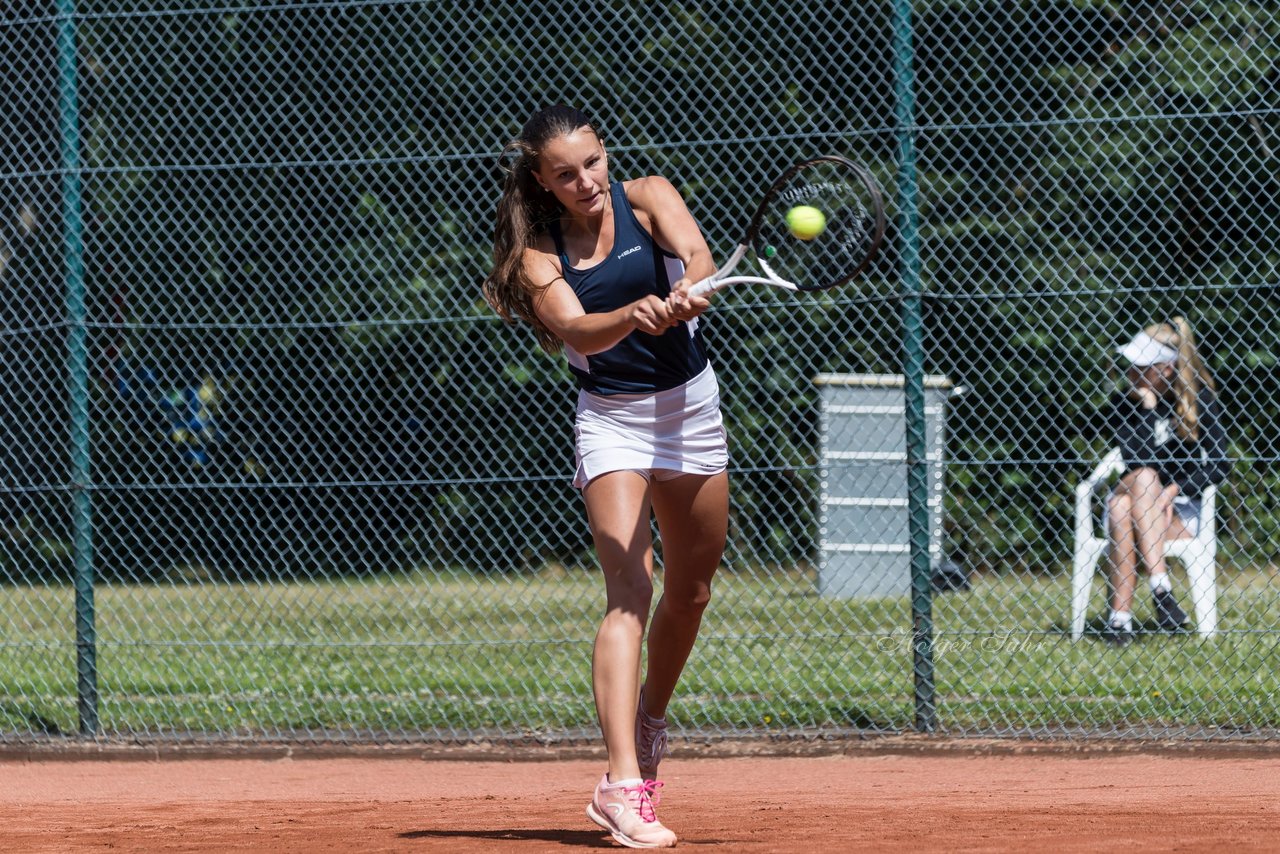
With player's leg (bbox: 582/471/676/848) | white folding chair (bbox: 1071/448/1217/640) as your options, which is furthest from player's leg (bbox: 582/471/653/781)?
white folding chair (bbox: 1071/448/1217/640)

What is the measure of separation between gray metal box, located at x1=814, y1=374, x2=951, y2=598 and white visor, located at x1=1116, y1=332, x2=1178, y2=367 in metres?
0.93

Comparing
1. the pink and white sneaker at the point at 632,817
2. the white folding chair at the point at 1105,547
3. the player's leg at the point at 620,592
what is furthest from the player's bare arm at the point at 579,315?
the white folding chair at the point at 1105,547

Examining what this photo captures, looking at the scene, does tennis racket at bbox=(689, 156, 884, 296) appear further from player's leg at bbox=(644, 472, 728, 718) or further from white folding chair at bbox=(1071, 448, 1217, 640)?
white folding chair at bbox=(1071, 448, 1217, 640)

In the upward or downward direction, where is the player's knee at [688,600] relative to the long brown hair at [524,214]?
downward

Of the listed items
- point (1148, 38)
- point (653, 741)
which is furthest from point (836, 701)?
point (1148, 38)

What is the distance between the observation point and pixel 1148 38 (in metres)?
7.96

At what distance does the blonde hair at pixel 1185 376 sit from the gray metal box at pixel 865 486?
108 cm

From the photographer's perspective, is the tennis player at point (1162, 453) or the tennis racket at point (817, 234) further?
the tennis player at point (1162, 453)

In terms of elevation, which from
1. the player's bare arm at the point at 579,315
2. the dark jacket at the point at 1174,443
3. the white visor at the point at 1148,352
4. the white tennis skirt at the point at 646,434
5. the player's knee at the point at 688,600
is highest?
the player's bare arm at the point at 579,315

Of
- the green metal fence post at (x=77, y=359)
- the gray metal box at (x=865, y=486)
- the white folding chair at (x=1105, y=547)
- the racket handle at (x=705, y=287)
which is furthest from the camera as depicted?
the gray metal box at (x=865, y=486)

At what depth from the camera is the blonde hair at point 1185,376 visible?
22.9 ft

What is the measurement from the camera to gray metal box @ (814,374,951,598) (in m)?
7.98

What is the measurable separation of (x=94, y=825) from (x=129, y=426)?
4.74m

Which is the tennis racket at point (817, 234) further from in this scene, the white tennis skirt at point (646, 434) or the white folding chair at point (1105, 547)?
the white folding chair at point (1105, 547)
